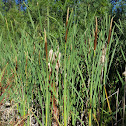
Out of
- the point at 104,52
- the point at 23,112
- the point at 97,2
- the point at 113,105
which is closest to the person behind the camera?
the point at 104,52

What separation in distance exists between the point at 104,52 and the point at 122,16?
57.8 inches

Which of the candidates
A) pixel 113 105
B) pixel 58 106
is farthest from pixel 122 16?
pixel 58 106

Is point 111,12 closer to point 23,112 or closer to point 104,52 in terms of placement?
point 104,52

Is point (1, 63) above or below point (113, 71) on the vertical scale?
above

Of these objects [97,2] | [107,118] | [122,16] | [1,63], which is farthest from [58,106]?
[97,2]

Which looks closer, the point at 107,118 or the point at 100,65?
the point at 100,65

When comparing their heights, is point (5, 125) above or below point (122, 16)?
below

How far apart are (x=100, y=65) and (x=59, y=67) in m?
0.22

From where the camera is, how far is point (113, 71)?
1.31 meters

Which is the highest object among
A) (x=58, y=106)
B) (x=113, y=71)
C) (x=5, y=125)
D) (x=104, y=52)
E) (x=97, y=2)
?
(x=97, y=2)

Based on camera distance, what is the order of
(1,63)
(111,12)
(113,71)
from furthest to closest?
(111,12) < (1,63) < (113,71)

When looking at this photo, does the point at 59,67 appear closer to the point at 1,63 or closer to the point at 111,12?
the point at 1,63

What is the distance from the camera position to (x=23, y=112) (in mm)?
955

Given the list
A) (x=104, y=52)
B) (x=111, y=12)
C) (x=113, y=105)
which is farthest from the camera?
→ (x=111, y=12)
